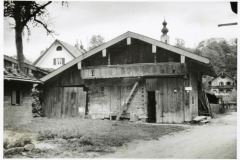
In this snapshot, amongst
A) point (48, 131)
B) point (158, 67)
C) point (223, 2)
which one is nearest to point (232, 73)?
point (223, 2)

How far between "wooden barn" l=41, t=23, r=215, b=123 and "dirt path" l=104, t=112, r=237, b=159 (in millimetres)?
3644

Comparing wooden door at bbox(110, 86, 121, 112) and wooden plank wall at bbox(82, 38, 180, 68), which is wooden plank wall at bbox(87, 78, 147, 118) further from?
wooden plank wall at bbox(82, 38, 180, 68)

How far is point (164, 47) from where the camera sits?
1360cm

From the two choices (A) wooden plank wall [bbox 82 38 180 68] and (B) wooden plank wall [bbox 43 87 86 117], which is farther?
(B) wooden plank wall [bbox 43 87 86 117]

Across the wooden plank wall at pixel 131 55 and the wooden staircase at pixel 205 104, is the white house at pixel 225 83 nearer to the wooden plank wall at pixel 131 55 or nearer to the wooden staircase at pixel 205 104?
the wooden staircase at pixel 205 104

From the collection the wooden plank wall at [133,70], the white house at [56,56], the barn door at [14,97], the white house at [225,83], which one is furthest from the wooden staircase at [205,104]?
the white house at [56,56]

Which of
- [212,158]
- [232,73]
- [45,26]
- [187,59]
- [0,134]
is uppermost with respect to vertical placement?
[45,26]

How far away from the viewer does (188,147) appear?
9.07m

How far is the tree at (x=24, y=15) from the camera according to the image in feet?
35.3

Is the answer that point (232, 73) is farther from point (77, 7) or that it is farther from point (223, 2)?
point (77, 7)

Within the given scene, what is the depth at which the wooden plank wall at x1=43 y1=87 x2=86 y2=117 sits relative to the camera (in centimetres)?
1566

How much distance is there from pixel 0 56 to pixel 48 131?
2.93 m

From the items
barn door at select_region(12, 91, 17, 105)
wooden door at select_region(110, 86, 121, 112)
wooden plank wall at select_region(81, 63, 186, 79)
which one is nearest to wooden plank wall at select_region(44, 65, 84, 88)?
wooden plank wall at select_region(81, 63, 186, 79)

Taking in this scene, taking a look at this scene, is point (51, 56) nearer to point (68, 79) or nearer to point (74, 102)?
point (68, 79)
